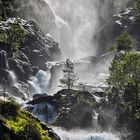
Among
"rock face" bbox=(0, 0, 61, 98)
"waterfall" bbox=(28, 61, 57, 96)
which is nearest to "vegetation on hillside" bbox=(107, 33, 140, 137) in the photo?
"rock face" bbox=(0, 0, 61, 98)

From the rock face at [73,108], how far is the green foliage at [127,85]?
218 inches

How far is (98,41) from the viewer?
196250 millimetres

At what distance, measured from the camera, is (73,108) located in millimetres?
107000

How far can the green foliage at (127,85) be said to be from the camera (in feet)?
337

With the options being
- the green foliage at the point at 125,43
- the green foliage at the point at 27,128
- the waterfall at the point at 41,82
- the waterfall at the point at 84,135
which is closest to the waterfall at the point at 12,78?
the waterfall at the point at 41,82

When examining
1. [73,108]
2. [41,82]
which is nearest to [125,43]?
[41,82]

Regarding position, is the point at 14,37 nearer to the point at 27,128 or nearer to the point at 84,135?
the point at 84,135

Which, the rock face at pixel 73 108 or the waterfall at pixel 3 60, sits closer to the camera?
the rock face at pixel 73 108

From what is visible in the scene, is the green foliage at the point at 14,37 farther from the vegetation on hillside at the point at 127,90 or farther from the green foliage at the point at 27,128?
the green foliage at the point at 27,128

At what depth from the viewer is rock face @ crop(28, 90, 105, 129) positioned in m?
105

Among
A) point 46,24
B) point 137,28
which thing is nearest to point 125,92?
point 137,28

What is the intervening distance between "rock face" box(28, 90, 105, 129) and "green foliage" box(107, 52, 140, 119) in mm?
5542

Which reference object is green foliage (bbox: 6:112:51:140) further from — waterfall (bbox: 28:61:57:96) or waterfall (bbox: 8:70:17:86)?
waterfall (bbox: 28:61:57:96)

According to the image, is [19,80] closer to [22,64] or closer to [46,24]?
[22,64]
